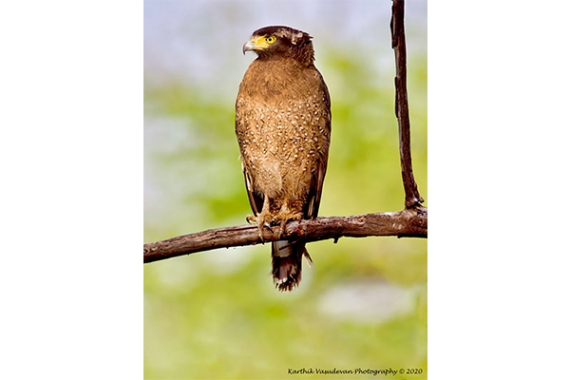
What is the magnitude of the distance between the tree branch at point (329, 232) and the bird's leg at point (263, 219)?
0.44 ft

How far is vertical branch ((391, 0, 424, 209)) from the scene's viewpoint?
2.56 metres

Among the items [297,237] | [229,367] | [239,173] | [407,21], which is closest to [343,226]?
[297,237]

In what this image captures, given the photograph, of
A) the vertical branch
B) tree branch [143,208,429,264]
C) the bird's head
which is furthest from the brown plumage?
the vertical branch

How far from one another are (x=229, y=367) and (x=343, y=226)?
106cm

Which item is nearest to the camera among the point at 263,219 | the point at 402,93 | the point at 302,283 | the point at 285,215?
the point at 402,93

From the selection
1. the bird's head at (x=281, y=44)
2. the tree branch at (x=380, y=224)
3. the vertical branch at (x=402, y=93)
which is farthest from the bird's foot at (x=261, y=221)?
the bird's head at (x=281, y=44)

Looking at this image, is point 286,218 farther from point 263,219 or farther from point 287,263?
point 287,263

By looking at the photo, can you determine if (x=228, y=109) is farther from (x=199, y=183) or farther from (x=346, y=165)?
(x=346, y=165)

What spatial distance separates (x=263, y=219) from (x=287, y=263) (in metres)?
0.32

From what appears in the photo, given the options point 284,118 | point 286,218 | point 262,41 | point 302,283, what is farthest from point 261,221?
point 262,41

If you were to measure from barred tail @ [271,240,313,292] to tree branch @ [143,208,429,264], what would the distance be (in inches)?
9.5

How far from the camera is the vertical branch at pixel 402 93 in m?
2.56

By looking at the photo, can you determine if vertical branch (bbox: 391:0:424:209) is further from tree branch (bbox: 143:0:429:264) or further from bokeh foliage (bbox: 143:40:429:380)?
bokeh foliage (bbox: 143:40:429:380)

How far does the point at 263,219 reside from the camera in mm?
3041
